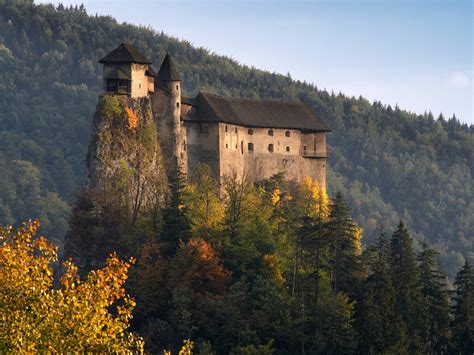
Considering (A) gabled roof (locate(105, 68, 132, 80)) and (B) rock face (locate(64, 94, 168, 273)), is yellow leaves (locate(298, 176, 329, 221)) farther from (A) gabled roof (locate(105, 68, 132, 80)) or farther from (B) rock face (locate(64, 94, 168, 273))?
(A) gabled roof (locate(105, 68, 132, 80))

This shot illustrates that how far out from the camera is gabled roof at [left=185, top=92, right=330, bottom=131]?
347ft

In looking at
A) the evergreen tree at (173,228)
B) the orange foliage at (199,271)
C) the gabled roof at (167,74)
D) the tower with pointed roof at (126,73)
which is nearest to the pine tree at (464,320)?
the orange foliage at (199,271)

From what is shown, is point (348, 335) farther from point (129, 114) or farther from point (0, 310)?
point (0, 310)

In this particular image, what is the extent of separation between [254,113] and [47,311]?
7409 cm

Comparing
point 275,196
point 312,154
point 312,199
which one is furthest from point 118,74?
point 312,154

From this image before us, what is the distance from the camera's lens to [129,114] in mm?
98312

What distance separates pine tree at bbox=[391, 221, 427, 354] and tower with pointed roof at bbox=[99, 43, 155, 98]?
73.8ft

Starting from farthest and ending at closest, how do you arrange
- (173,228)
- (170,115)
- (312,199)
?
1. (312,199)
2. (170,115)
3. (173,228)

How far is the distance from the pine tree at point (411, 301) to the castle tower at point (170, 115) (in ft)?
59.8

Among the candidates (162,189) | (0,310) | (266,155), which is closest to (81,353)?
(0,310)

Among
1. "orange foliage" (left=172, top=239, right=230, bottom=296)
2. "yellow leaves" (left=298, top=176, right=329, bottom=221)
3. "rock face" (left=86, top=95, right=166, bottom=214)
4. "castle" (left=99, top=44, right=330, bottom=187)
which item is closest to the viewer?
"orange foliage" (left=172, top=239, right=230, bottom=296)

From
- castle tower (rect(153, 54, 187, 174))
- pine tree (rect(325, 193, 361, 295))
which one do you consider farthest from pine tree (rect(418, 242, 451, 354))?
castle tower (rect(153, 54, 187, 174))

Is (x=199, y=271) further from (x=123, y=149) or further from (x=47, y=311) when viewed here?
(x=47, y=311)

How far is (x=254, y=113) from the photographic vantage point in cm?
11288
